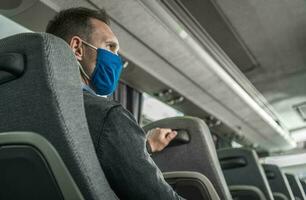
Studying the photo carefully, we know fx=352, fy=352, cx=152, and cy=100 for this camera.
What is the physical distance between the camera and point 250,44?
509 cm

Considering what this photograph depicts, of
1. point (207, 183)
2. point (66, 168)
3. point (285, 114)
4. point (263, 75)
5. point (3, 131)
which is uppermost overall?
point (263, 75)

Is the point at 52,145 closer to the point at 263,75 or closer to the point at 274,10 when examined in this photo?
the point at 274,10

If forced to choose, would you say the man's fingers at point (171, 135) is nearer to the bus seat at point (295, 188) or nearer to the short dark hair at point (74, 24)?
the short dark hair at point (74, 24)

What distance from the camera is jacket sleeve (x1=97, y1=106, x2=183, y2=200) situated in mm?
953

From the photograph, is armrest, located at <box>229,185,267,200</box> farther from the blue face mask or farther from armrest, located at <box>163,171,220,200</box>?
the blue face mask

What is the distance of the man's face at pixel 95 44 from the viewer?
1539 millimetres

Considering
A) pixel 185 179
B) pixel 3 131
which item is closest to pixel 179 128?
pixel 185 179

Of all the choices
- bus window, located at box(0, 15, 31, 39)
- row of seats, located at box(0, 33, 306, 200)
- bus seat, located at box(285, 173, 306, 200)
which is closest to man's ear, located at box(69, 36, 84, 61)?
row of seats, located at box(0, 33, 306, 200)

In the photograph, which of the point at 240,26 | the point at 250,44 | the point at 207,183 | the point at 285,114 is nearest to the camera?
the point at 207,183

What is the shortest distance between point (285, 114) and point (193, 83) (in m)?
4.27

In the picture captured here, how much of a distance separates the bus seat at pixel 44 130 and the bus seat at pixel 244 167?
1970 millimetres

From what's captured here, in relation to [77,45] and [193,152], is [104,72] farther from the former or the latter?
[193,152]

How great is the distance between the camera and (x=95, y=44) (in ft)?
5.09

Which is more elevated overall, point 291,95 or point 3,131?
point 291,95
